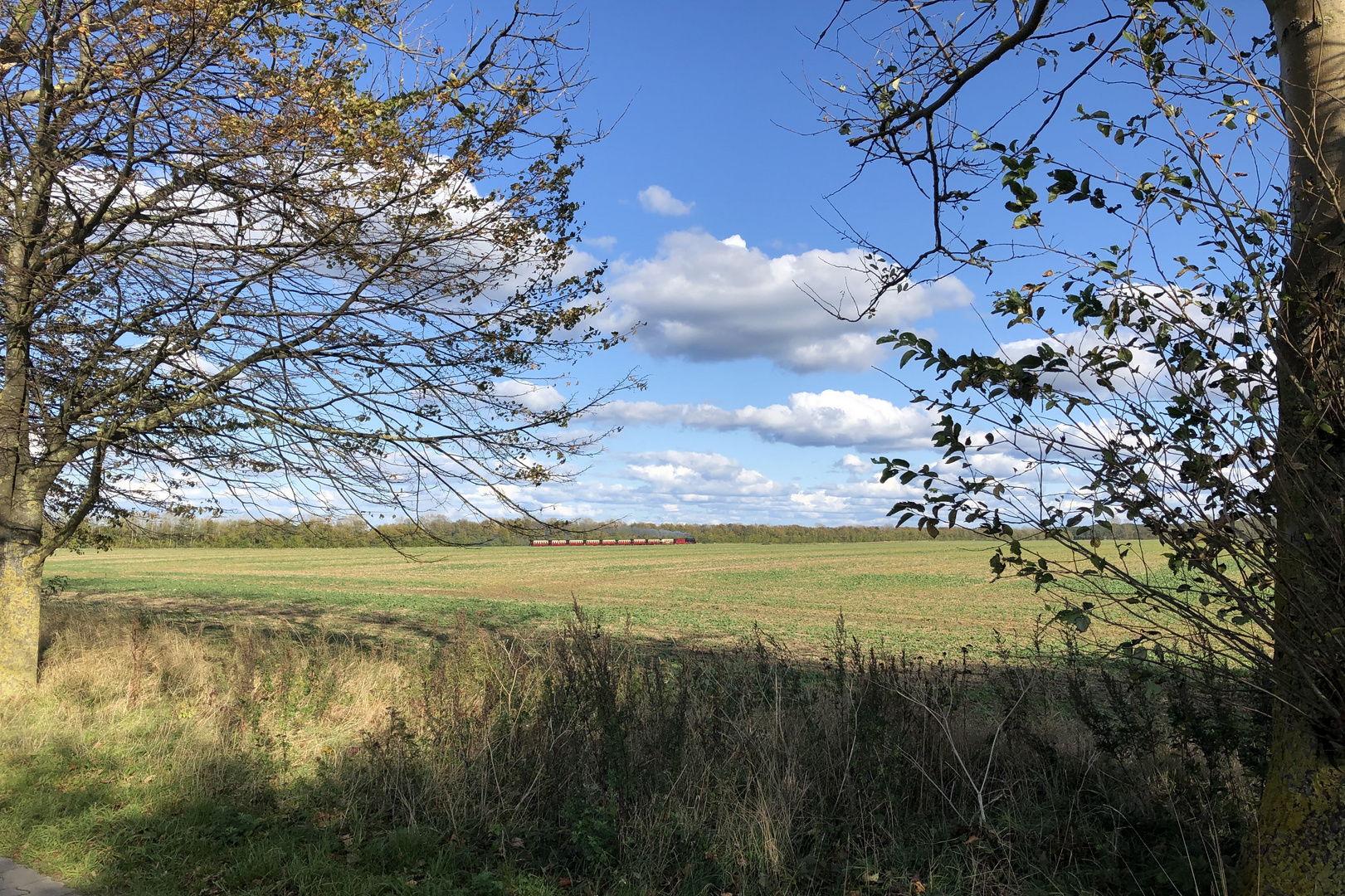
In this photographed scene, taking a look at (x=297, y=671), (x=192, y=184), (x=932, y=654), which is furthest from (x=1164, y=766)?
(x=932, y=654)

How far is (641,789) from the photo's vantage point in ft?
16.4

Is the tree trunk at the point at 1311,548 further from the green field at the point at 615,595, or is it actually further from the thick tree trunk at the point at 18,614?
the thick tree trunk at the point at 18,614

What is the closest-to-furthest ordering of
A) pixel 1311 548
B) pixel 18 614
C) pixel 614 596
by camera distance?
pixel 1311 548 < pixel 18 614 < pixel 614 596

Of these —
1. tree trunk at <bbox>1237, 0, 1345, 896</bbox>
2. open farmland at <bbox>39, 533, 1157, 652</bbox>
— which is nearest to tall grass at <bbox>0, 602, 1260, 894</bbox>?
tree trunk at <bbox>1237, 0, 1345, 896</bbox>

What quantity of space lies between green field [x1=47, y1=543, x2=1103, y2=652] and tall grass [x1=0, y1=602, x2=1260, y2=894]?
1284 millimetres

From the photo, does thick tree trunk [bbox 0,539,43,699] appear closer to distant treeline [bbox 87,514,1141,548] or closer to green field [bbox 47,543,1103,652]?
distant treeline [bbox 87,514,1141,548]

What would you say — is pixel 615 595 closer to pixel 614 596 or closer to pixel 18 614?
pixel 614 596

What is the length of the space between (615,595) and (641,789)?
3166cm

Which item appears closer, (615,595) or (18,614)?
(18,614)

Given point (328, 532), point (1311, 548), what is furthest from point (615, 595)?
point (1311, 548)

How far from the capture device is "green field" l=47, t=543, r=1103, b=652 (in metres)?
21.1

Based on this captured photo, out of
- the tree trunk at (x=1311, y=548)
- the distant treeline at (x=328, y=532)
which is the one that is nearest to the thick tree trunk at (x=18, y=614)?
the distant treeline at (x=328, y=532)

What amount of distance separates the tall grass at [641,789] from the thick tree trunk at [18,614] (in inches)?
102

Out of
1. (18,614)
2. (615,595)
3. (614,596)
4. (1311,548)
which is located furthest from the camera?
(615,595)
